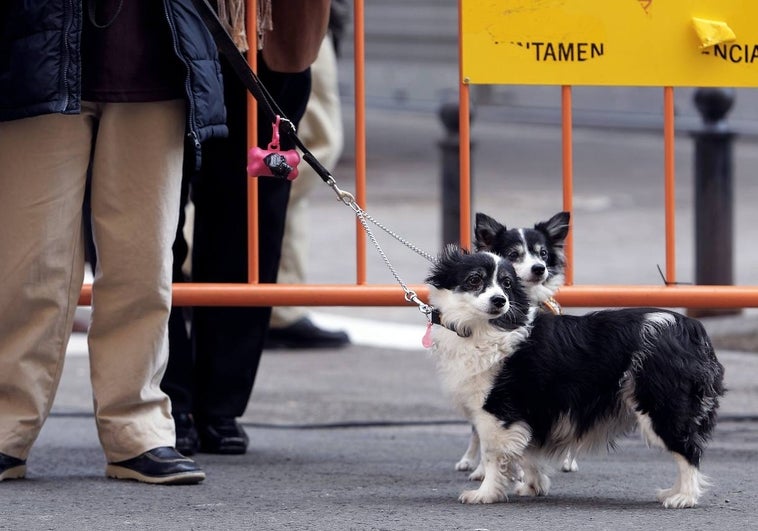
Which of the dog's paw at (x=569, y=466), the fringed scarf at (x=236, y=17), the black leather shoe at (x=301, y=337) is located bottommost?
the dog's paw at (x=569, y=466)

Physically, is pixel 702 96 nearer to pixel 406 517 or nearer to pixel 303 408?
pixel 303 408

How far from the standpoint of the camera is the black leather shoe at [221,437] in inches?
197

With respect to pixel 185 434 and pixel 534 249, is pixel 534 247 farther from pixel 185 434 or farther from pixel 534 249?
pixel 185 434

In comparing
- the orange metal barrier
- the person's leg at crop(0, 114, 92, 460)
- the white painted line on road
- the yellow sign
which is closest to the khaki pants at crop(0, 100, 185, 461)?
the person's leg at crop(0, 114, 92, 460)

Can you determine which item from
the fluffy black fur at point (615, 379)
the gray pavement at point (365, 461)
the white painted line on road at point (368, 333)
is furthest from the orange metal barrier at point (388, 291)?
the white painted line on road at point (368, 333)

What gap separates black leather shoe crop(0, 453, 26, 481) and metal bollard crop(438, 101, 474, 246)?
3783 mm

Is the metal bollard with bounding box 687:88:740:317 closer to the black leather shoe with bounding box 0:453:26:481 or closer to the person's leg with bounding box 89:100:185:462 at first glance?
the person's leg with bounding box 89:100:185:462

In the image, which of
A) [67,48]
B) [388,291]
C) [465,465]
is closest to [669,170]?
[388,291]

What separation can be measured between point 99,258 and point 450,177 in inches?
165

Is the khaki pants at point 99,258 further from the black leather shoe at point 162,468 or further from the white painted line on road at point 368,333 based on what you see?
the white painted line on road at point 368,333

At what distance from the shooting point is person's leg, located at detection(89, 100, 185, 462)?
4246mm

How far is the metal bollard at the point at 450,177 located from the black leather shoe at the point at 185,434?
3109mm

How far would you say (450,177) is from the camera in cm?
831

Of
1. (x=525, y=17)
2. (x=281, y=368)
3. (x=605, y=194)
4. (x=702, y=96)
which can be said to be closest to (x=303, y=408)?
(x=281, y=368)
